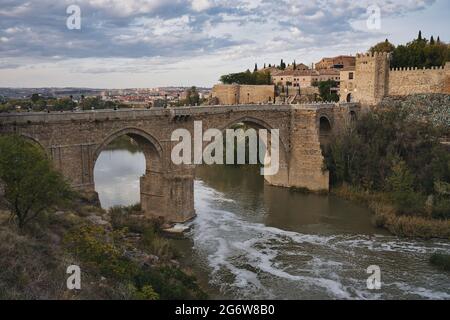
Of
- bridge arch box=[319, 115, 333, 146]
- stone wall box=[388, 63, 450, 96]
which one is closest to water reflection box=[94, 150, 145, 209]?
bridge arch box=[319, 115, 333, 146]

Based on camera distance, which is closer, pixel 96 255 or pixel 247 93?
pixel 96 255

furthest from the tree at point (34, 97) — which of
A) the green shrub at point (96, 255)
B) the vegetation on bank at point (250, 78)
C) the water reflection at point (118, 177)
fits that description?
the green shrub at point (96, 255)

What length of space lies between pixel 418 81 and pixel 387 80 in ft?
7.02

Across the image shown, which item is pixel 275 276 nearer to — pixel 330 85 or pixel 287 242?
pixel 287 242

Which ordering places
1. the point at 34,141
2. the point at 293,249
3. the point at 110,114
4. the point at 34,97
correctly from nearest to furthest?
the point at 34,141, the point at 110,114, the point at 293,249, the point at 34,97

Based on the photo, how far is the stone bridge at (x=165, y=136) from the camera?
52.3 ft

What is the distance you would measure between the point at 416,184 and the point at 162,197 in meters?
13.1

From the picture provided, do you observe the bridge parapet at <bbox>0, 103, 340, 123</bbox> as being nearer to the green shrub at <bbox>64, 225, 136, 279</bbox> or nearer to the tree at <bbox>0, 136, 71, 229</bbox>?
the tree at <bbox>0, 136, 71, 229</bbox>

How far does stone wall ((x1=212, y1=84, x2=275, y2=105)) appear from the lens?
46.8 metres

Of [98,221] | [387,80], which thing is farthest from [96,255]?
[387,80]

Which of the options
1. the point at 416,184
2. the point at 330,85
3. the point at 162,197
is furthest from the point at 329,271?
the point at 330,85

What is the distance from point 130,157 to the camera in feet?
136

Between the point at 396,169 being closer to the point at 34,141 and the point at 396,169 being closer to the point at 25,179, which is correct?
the point at 34,141

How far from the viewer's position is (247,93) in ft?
155
